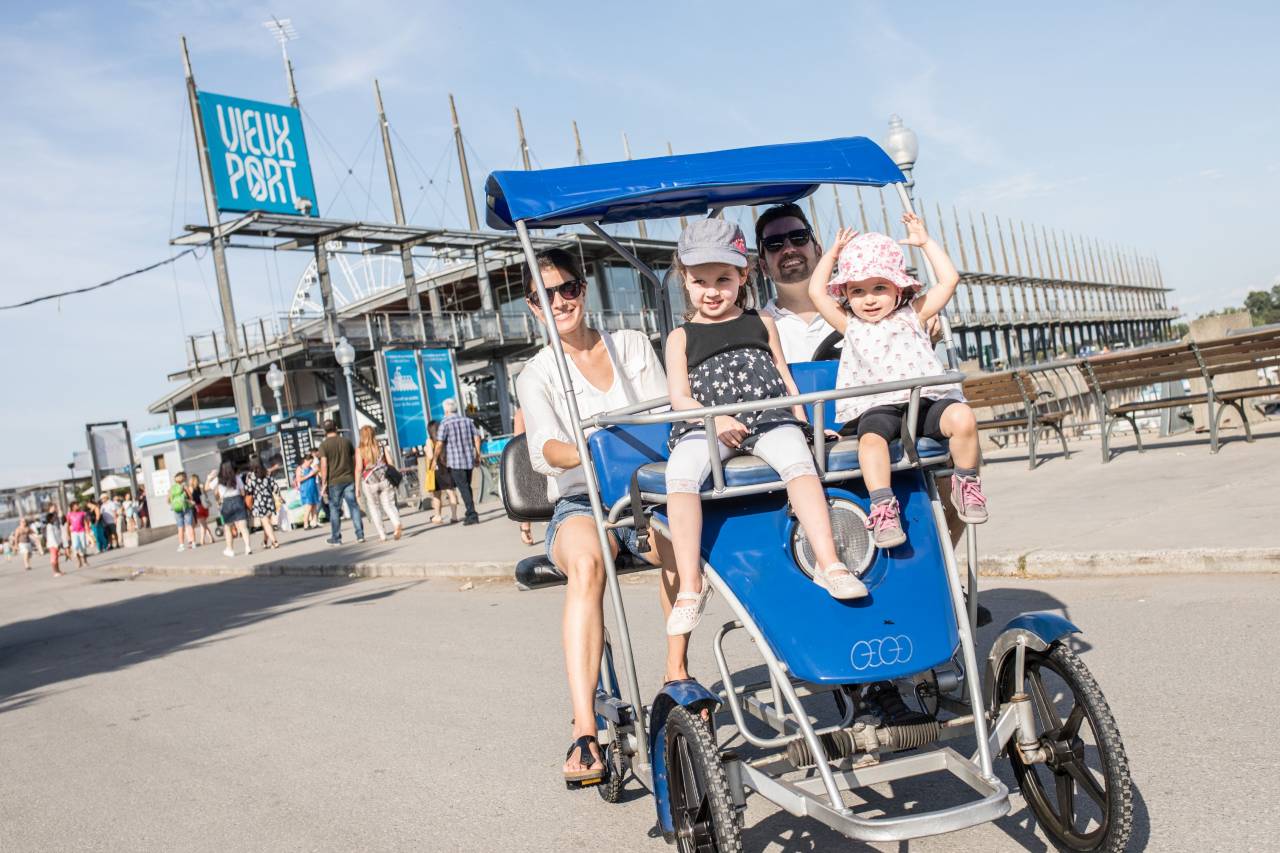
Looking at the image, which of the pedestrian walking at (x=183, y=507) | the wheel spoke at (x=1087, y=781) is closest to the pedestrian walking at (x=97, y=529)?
the pedestrian walking at (x=183, y=507)

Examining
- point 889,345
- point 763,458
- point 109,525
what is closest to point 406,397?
point 109,525

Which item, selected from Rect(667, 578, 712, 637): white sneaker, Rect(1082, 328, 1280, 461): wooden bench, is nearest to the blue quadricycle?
Rect(667, 578, 712, 637): white sneaker

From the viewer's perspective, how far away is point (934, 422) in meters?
3.44

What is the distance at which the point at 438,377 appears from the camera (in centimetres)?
3944

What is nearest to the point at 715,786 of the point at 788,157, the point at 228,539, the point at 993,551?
the point at 788,157

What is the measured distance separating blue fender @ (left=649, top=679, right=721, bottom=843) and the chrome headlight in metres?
0.48

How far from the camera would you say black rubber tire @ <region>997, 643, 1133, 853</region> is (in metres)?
2.81

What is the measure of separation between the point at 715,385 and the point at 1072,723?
4.80 feet

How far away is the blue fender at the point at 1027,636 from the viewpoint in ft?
9.85

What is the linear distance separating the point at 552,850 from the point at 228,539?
1973 centimetres

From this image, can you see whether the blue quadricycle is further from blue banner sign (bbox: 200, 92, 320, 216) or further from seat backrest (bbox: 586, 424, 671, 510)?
blue banner sign (bbox: 200, 92, 320, 216)

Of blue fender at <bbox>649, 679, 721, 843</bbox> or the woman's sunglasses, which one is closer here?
blue fender at <bbox>649, 679, 721, 843</bbox>

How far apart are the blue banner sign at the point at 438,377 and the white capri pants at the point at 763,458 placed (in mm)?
36313

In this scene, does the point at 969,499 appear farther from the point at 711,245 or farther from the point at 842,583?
the point at 711,245
